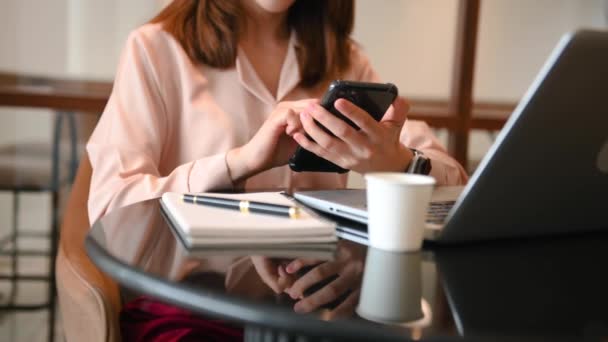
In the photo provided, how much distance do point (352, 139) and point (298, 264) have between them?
0.35 m

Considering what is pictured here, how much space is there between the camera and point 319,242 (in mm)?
773

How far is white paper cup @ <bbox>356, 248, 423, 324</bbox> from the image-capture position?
1.88ft

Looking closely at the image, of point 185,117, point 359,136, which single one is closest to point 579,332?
point 359,136

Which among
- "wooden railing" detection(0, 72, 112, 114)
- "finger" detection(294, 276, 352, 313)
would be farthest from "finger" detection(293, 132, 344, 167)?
"wooden railing" detection(0, 72, 112, 114)

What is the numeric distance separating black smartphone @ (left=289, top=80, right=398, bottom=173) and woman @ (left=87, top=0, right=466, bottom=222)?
0.07ft

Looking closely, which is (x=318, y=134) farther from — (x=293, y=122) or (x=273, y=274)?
(x=273, y=274)

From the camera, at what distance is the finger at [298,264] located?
0.69 metres

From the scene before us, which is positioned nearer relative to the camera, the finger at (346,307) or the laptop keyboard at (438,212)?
the finger at (346,307)

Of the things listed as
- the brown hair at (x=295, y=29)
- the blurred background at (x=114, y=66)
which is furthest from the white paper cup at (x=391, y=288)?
the blurred background at (x=114, y=66)

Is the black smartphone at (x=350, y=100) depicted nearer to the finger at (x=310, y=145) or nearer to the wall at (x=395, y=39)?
the finger at (x=310, y=145)

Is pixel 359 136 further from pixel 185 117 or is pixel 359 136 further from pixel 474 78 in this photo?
pixel 474 78

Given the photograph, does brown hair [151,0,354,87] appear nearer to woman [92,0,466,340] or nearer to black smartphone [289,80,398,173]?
woman [92,0,466,340]

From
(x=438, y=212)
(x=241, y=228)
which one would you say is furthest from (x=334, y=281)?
(x=438, y=212)

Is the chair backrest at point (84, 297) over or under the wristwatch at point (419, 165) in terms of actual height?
under
